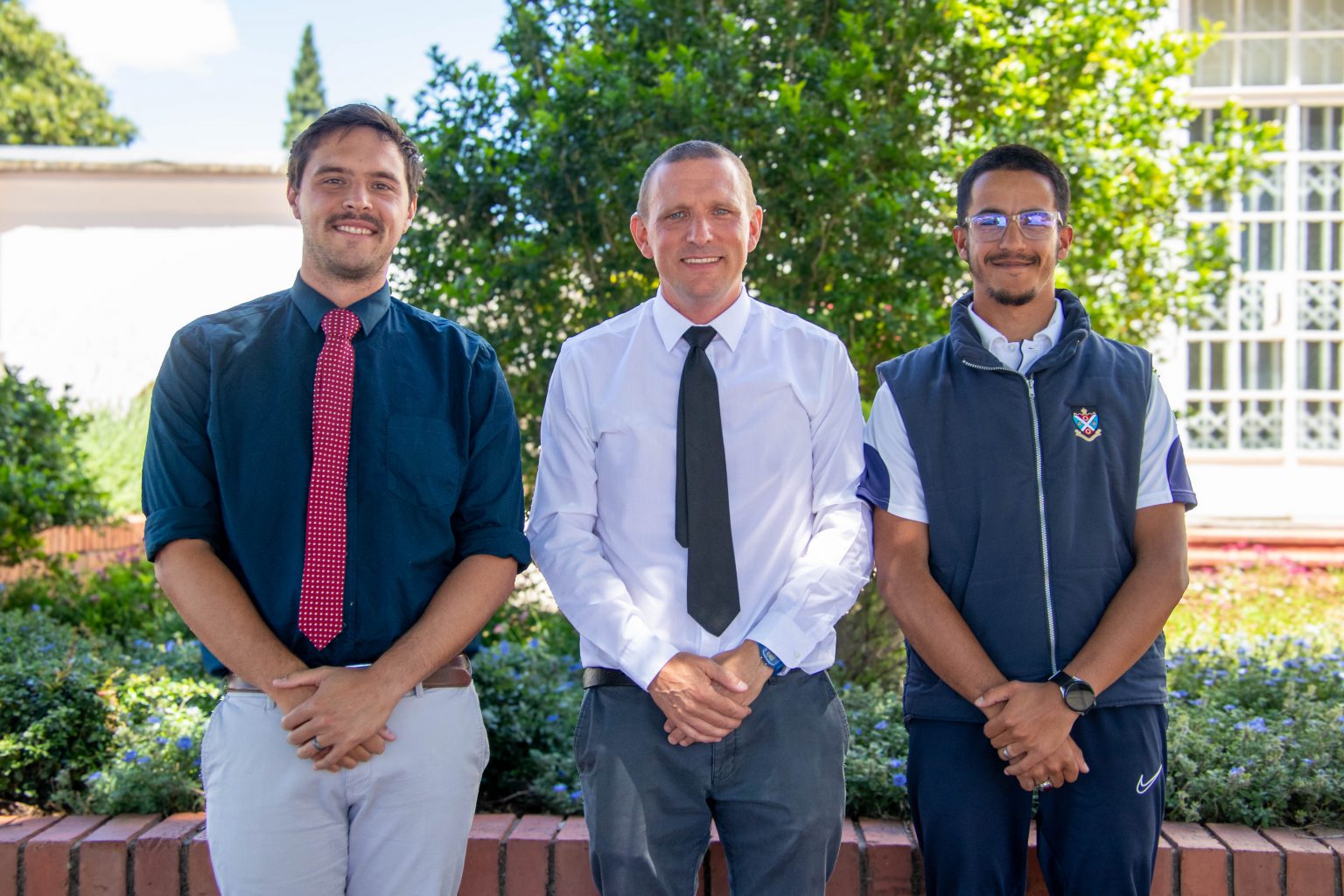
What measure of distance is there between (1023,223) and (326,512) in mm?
1700

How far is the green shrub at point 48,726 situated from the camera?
346cm

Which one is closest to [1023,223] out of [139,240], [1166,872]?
[1166,872]

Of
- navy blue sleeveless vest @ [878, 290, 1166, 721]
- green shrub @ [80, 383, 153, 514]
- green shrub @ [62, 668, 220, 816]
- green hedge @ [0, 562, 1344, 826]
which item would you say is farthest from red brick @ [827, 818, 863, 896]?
green shrub @ [80, 383, 153, 514]

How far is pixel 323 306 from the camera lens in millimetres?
2584

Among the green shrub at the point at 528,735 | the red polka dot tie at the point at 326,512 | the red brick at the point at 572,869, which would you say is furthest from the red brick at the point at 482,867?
the red polka dot tie at the point at 326,512

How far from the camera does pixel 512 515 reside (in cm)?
257

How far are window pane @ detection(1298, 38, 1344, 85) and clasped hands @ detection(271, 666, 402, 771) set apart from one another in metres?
8.59

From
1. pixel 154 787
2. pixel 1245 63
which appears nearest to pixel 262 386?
pixel 154 787

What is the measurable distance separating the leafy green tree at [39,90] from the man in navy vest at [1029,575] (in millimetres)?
29224

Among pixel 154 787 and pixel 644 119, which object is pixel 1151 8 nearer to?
pixel 644 119

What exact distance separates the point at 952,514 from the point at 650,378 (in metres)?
0.76

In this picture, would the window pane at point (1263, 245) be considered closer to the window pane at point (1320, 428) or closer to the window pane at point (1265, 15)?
the window pane at point (1320, 428)

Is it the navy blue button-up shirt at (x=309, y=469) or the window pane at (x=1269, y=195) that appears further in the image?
the window pane at (x=1269, y=195)

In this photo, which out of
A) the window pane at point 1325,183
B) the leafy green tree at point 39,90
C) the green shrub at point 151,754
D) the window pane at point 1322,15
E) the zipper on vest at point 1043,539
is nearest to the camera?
the zipper on vest at point 1043,539
